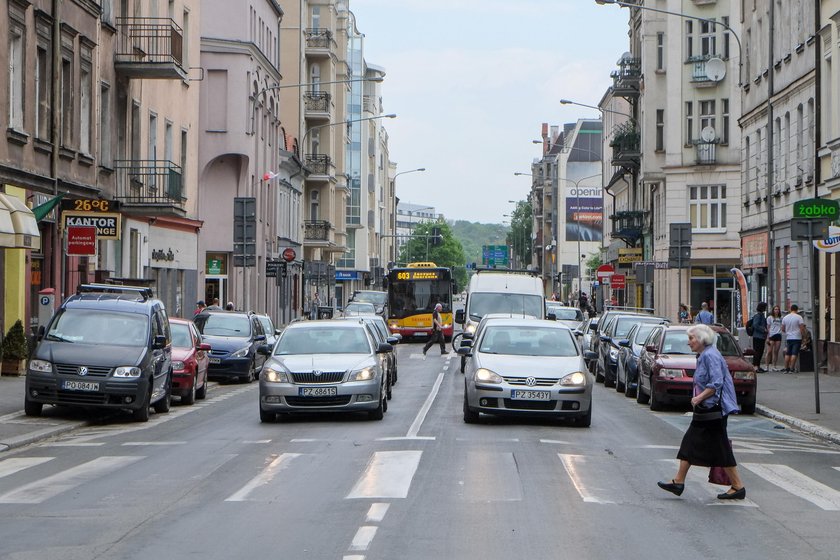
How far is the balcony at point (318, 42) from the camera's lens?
86.3 meters

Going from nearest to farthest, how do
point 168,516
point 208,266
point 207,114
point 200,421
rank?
point 168,516 → point 200,421 → point 207,114 → point 208,266

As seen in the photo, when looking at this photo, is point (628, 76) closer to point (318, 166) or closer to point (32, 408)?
point (318, 166)

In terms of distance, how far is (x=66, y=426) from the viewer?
19297mm

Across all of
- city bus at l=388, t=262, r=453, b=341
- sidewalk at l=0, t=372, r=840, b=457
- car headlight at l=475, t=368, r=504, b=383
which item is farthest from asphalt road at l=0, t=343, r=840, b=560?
city bus at l=388, t=262, r=453, b=341

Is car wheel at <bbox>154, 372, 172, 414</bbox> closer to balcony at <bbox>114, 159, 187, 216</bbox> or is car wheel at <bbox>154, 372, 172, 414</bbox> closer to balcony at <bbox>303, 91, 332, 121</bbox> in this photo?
balcony at <bbox>114, 159, 187, 216</bbox>

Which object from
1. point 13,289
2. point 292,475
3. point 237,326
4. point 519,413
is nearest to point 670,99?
point 237,326

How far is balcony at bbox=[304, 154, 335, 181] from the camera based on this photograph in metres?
84.6

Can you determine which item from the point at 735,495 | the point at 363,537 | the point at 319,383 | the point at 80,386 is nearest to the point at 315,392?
the point at 319,383

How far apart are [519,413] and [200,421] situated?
4895 mm

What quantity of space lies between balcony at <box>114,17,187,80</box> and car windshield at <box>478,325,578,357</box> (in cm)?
1851

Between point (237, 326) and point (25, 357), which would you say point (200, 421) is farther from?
point (237, 326)

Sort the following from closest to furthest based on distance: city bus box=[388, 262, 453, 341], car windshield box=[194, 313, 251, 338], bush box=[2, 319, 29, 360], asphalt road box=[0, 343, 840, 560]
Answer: asphalt road box=[0, 343, 840, 560], bush box=[2, 319, 29, 360], car windshield box=[194, 313, 251, 338], city bus box=[388, 262, 453, 341]

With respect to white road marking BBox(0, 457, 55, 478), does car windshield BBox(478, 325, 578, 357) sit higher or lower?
higher

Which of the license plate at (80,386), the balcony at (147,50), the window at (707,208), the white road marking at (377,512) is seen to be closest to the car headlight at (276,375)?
the license plate at (80,386)
